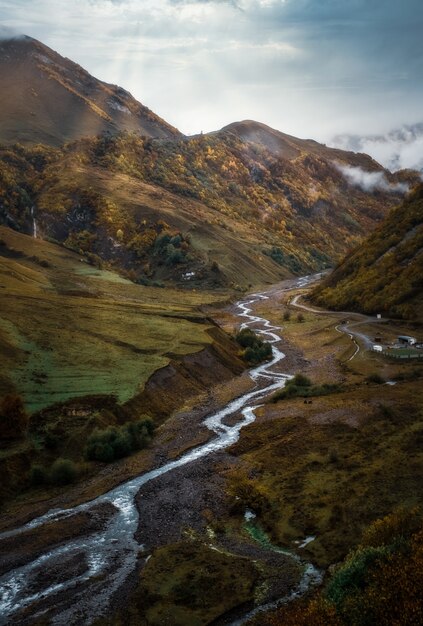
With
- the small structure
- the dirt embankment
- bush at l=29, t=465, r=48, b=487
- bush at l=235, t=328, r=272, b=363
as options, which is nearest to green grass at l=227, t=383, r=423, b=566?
the dirt embankment

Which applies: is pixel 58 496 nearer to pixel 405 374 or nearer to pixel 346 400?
pixel 346 400

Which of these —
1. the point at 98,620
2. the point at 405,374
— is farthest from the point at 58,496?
the point at 405,374

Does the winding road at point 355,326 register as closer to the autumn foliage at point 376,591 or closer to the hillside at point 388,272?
the hillside at point 388,272

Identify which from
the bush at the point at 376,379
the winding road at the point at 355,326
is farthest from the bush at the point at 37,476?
the winding road at the point at 355,326

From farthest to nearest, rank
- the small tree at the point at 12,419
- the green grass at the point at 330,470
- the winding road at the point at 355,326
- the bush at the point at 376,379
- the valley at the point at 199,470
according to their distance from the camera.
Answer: the winding road at the point at 355,326 → the bush at the point at 376,379 → the small tree at the point at 12,419 → the green grass at the point at 330,470 → the valley at the point at 199,470

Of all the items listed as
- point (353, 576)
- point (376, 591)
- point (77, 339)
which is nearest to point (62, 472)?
point (353, 576)

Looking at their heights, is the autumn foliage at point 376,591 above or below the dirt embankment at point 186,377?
above
